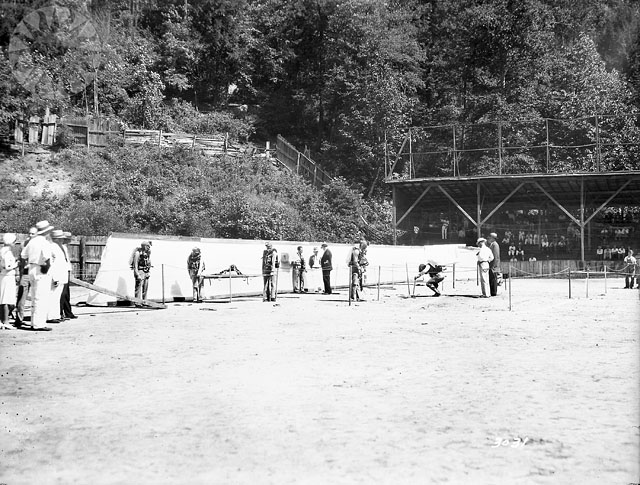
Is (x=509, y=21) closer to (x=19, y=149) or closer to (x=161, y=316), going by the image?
(x=19, y=149)

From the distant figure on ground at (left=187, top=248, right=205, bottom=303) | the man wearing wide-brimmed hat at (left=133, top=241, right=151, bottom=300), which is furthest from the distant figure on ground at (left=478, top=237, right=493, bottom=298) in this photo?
the man wearing wide-brimmed hat at (left=133, top=241, right=151, bottom=300)

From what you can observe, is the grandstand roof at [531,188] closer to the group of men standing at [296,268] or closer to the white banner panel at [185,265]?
the white banner panel at [185,265]

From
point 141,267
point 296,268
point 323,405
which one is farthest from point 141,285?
point 323,405

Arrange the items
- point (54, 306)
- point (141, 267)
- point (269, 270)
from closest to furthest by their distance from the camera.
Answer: point (54, 306) < point (141, 267) < point (269, 270)

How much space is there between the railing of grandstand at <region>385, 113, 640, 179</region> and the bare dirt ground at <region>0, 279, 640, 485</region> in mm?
33684

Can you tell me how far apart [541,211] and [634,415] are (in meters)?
43.4

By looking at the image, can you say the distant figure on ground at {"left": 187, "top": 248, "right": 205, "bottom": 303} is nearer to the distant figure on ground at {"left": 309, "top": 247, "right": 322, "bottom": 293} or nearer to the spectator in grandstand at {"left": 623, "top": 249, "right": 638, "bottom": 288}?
the distant figure on ground at {"left": 309, "top": 247, "right": 322, "bottom": 293}

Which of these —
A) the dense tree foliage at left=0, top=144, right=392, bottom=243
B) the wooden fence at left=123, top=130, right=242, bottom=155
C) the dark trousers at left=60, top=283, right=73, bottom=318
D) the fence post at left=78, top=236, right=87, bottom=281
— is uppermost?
the wooden fence at left=123, top=130, right=242, bottom=155

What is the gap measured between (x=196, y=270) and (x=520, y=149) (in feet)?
99.9

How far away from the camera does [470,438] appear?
6.47 metres

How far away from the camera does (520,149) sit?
4806 cm

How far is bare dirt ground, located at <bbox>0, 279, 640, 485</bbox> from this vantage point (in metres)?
5.77

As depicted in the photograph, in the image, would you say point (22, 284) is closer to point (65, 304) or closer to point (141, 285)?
point (65, 304)

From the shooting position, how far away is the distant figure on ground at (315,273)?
2902 cm
